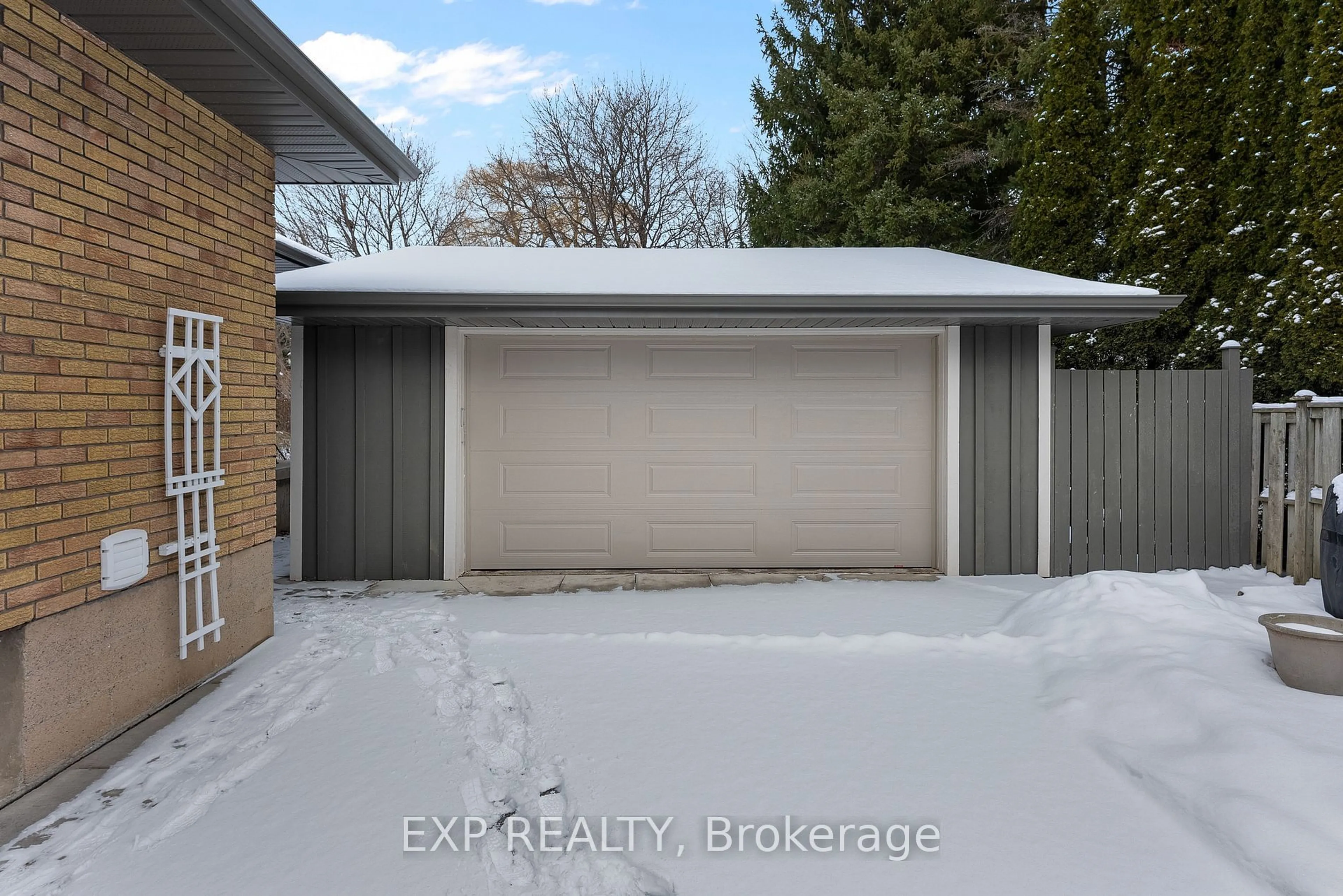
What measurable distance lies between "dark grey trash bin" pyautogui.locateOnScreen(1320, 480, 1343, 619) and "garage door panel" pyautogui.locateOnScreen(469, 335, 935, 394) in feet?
9.19

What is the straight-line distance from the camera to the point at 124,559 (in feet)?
10.2

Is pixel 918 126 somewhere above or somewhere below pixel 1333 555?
above

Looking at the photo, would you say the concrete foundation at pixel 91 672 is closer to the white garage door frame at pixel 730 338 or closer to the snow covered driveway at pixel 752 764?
the snow covered driveway at pixel 752 764

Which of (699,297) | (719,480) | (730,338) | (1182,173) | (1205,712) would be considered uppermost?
(1182,173)

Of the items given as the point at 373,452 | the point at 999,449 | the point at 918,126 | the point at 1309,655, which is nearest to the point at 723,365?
the point at 999,449

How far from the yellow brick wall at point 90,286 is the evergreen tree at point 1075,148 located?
855 centimetres

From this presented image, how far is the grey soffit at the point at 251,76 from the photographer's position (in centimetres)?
282

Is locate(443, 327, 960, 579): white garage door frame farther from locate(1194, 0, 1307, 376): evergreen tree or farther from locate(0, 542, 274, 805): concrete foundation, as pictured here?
locate(1194, 0, 1307, 376): evergreen tree

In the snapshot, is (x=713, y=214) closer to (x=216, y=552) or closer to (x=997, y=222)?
(x=997, y=222)

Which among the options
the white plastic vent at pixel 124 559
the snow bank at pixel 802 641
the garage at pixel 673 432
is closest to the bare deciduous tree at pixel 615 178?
the garage at pixel 673 432

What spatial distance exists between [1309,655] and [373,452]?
19.3 ft

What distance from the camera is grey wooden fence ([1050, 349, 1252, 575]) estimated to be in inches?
230

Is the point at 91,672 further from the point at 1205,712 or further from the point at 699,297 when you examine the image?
the point at 1205,712

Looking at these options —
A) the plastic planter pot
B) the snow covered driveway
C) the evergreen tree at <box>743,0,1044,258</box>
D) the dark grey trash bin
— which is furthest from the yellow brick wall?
the evergreen tree at <box>743,0,1044,258</box>
